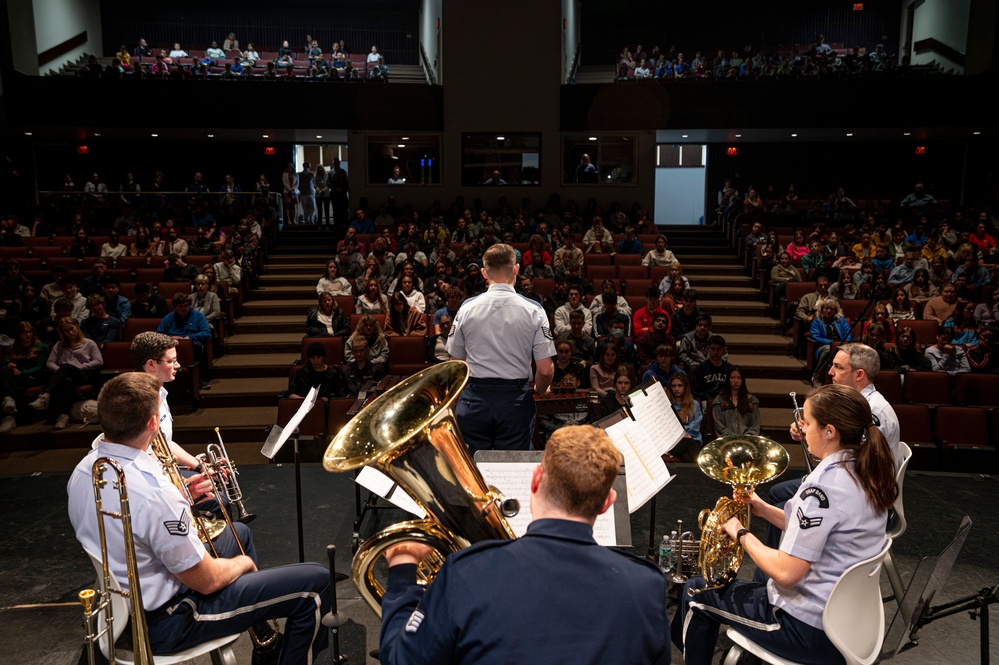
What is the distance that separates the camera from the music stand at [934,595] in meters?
2.67

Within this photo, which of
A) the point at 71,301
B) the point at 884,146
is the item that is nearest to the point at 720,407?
the point at 71,301

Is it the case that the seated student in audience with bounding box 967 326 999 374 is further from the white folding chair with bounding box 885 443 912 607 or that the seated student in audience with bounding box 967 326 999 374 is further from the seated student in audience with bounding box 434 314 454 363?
the seated student in audience with bounding box 434 314 454 363

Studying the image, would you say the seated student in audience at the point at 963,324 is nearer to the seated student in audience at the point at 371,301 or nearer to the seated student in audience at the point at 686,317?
the seated student in audience at the point at 686,317

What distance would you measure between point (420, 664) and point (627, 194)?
12.6 m

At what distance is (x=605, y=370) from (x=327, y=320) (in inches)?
122

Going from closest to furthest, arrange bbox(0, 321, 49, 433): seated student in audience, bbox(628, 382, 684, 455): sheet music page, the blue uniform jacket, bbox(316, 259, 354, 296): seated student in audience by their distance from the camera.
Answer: the blue uniform jacket
bbox(628, 382, 684, 455): sheet music page
bbox(0, 321, 49, 433): seated student in audience
bbox(316, 259, 354, 296): seated student in audience

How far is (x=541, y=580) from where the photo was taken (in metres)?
1.51

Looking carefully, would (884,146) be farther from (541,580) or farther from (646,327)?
(541,580)

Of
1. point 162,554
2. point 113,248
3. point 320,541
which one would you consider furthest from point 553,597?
point 113,248

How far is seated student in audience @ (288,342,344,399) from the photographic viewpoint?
6648 mm

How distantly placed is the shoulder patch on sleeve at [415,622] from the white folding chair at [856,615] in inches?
56.4

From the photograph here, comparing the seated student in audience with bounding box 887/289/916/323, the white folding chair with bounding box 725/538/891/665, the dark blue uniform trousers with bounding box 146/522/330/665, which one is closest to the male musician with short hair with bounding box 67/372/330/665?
the dark blue uniform trousers with bounding box 146/522/330/665

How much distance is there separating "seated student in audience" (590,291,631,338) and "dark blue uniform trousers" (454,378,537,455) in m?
3.94

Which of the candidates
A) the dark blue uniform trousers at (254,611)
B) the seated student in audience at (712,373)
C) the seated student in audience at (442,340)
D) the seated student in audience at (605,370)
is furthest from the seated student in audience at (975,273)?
the dark blue uniform trousers at (254,611)
